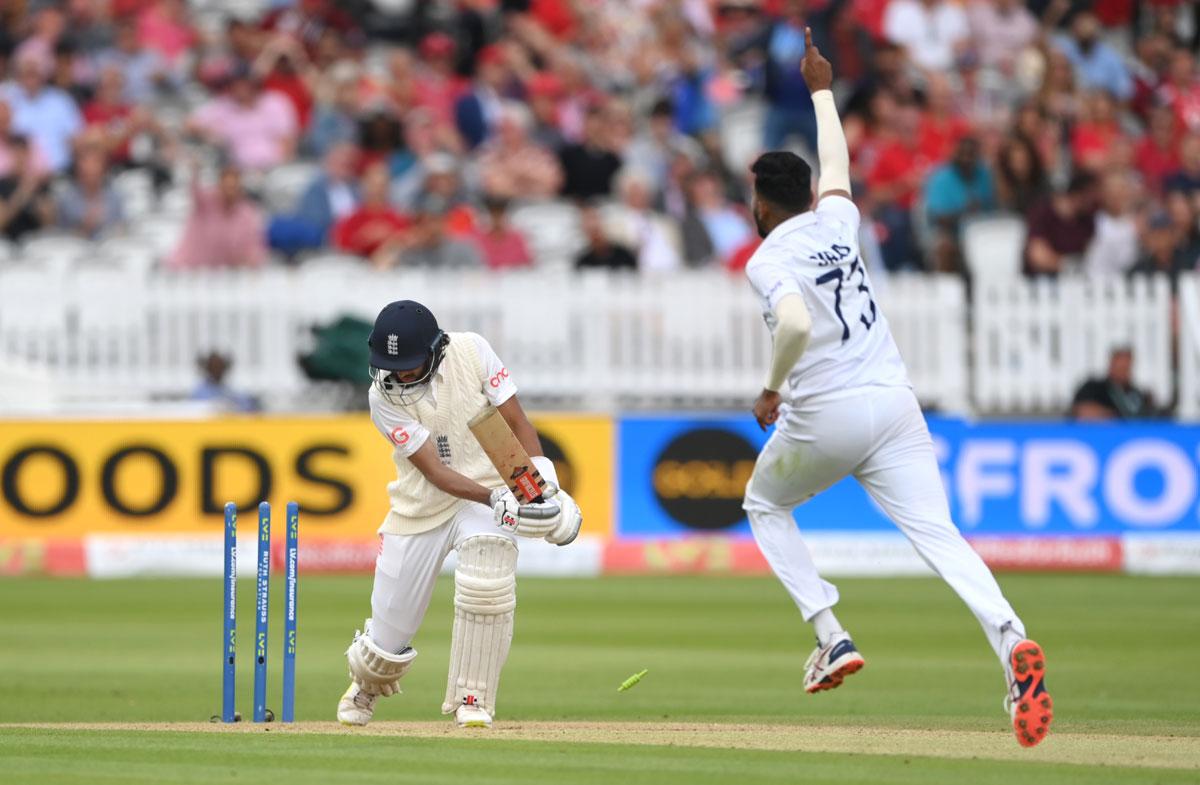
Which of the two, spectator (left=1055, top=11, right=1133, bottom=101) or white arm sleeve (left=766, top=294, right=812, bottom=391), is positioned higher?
spectator (left=1055, top=11, right=1133, bottom=101)

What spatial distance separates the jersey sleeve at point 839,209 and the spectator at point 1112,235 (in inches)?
398

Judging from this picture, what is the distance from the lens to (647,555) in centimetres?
1598

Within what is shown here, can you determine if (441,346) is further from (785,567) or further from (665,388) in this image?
(665,388)

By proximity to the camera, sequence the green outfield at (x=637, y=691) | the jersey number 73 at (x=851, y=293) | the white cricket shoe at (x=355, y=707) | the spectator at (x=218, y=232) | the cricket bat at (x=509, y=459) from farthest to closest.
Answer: the spectator at (x=218, y=232), the white cricket shoe at (x=355, y=707), the cricket bat at (x=509, y=459), the jersey number 73 at (x=851, y=293), the green outfield at (x=637, y=691)

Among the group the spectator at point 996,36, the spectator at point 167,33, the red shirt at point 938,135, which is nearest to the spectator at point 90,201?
the spectator at point 167,33

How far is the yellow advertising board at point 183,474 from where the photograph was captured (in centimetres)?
1571

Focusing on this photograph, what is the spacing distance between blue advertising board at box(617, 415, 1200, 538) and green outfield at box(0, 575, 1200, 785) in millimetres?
537

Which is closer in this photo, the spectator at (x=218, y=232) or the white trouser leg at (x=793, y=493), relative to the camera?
the white trouser leg at (x=793, y=493)

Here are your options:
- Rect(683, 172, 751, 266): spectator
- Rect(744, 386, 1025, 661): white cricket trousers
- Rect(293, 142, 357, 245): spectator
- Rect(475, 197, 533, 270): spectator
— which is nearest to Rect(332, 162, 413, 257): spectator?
Rect(293, 142, 357, 245): spectator

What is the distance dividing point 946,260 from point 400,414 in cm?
1019

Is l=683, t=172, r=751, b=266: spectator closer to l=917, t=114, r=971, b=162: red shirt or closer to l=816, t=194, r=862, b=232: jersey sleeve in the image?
l=917, t=114, r=971, b=162: red shirt

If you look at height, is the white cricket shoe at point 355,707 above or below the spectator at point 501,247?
below

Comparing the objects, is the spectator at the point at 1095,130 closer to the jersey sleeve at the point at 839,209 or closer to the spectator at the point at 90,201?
the spectator at the point at 90,201

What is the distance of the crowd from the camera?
17.6m
